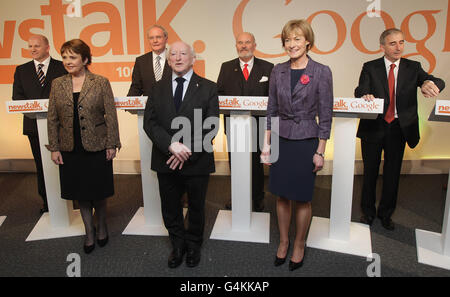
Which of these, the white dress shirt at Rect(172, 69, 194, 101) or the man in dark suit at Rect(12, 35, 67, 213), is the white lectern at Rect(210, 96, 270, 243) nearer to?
the white dress shirt at Rect(172, 69, 194, 101)

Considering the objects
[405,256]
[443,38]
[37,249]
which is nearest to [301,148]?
[405,256]

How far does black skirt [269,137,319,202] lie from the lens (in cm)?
266

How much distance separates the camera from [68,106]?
9.48 feet

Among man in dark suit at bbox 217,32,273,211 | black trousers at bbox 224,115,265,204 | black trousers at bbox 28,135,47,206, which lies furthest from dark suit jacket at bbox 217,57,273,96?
black trousers at bbox 28,135,47,206

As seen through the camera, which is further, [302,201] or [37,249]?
[37,249]

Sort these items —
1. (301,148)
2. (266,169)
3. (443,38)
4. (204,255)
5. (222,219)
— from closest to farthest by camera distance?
(301,148) → (204,255) → (222,219) → (443,38) → (266,169)

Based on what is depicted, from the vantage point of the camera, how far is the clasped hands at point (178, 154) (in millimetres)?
2615

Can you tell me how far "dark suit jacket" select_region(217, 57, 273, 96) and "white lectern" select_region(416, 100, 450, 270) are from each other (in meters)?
1.47

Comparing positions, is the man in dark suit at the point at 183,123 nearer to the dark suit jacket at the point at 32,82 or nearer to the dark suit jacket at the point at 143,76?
the dark suit jacket at the point at 143,76

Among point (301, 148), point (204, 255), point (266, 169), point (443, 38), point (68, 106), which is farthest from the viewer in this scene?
point (266, 169)

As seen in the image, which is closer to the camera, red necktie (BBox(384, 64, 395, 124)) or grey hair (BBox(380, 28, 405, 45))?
grey hair (BBox(380, 28, 405, 45))

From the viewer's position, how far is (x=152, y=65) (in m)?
3.65

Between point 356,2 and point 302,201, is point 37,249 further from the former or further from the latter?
point 356,2
